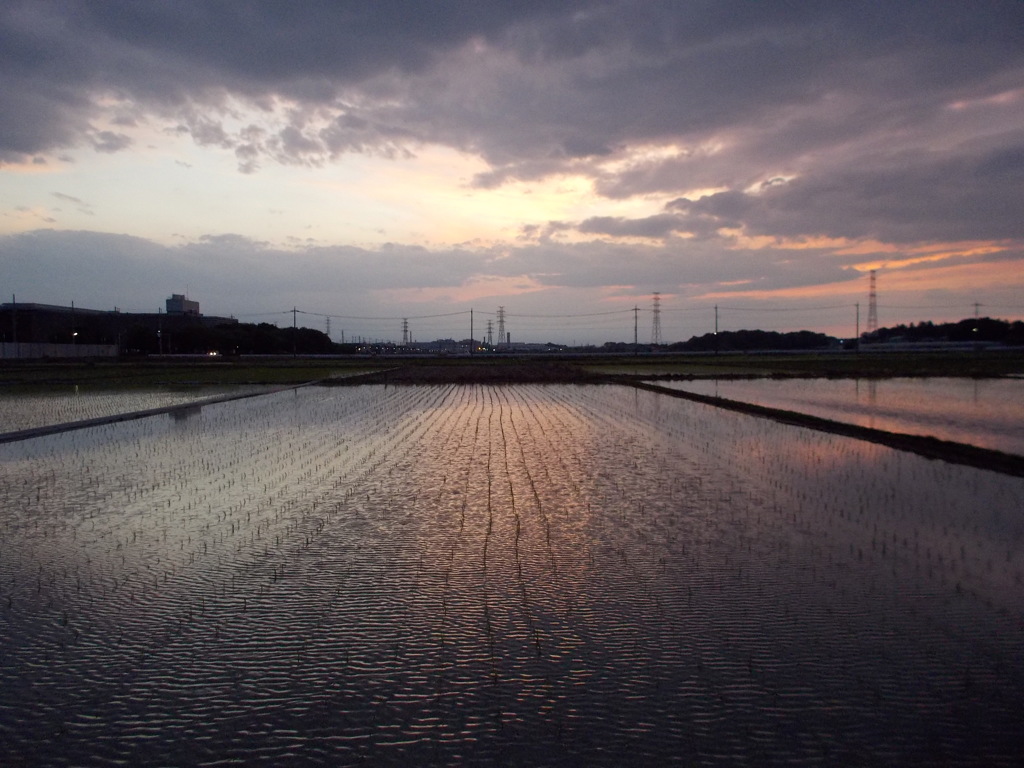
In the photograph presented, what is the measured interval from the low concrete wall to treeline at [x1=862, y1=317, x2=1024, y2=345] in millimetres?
111857

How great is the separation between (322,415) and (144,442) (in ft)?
18.2

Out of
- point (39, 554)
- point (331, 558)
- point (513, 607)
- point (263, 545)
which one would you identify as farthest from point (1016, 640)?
point (39, 554)

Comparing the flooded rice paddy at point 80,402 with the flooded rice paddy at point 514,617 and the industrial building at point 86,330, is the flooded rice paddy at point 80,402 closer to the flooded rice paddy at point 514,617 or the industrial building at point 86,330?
the flooded rice paddy at point 514,617

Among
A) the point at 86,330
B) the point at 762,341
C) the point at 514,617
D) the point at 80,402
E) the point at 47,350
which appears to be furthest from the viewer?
the point at 762,341

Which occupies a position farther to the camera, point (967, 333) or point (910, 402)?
point (967, 333)

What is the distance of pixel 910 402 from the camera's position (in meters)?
22.7

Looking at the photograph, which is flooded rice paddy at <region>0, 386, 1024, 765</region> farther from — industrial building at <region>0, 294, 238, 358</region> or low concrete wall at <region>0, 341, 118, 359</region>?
industrial building at <region>0, 294, 238, 358</region>

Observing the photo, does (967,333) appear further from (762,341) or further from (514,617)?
(514,617)

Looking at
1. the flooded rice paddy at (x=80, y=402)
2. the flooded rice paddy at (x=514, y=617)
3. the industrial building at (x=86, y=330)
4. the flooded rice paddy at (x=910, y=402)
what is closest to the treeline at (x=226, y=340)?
the industrial building at (x=86, y=330)

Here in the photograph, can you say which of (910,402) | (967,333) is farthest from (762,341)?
(910,402)

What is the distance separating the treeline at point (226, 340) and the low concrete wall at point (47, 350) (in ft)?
20.4

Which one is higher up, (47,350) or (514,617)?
(47,350)

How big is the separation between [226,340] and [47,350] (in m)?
25.6

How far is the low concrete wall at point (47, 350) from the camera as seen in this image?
213 ft
